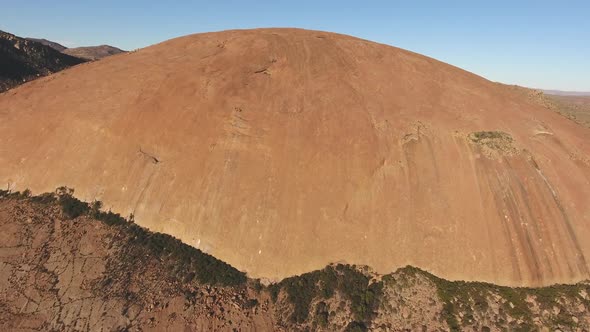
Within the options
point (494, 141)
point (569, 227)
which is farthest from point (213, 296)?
point (569, 227)

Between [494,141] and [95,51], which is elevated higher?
[95,51]

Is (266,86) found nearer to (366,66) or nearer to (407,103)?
(366,66)

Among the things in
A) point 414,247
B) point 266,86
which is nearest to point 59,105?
point 266,86

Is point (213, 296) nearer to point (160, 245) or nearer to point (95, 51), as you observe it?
point (160, 245)

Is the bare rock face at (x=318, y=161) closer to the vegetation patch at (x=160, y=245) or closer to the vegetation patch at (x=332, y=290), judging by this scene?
the vegetation patch at (x=160, y=245)

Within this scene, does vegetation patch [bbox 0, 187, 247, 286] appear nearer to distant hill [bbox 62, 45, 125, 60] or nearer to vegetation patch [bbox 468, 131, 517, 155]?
vegetation patch [bbox 468, 131, 517, 155]

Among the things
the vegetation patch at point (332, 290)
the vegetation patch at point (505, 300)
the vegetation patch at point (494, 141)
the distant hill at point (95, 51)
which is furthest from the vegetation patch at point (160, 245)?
the distant hill at point (95, 51)
